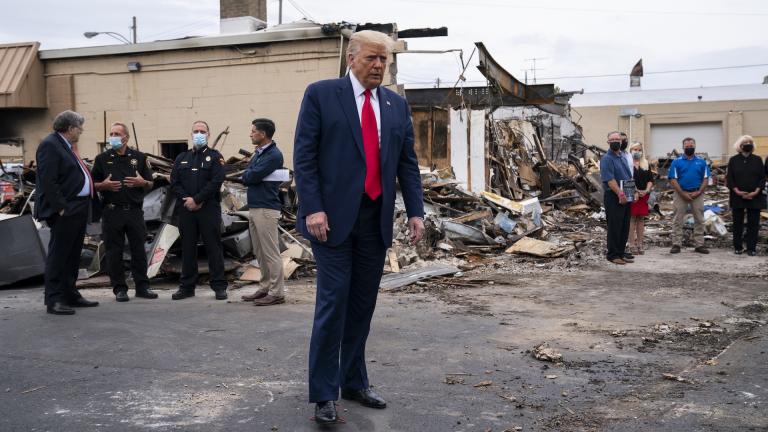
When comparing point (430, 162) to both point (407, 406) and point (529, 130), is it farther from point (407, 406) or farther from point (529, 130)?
point (407, 406)

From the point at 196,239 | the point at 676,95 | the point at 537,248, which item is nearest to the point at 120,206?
the point at 196,239

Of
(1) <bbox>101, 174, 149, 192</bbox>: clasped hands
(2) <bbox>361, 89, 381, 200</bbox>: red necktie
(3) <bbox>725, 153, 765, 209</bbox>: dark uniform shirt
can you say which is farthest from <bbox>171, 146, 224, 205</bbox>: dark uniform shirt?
(3) <bbox>725, 153, 765, 209</bbox>: dark uniform shirt

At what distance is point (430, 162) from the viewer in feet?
57.1

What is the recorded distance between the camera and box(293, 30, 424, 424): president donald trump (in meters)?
4.09

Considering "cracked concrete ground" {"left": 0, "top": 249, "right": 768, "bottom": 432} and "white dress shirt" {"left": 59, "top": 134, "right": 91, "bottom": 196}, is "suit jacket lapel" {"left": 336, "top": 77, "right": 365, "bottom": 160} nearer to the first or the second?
"cracked concrete ground" {"left": 0, "top": 249, "right": 768, "bottom": 432}

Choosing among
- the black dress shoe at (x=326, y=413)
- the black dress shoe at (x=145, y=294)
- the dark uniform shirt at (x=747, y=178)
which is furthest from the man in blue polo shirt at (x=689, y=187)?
the black dress shoe at (x=326, y=413)

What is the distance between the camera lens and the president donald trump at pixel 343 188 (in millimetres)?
4090

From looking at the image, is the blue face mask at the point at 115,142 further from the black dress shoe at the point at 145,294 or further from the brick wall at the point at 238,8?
the brick wall at the point at 238,8

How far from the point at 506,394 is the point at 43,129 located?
15829 millimetres

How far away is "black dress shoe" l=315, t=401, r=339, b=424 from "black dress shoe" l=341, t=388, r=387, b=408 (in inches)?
13.7

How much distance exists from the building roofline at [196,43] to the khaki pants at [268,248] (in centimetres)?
705

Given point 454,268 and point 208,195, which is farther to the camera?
point 454,268

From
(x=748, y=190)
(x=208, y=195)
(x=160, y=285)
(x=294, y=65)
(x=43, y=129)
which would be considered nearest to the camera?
(x=208, y=195)

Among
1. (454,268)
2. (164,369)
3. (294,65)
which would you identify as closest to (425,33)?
(294,65)
